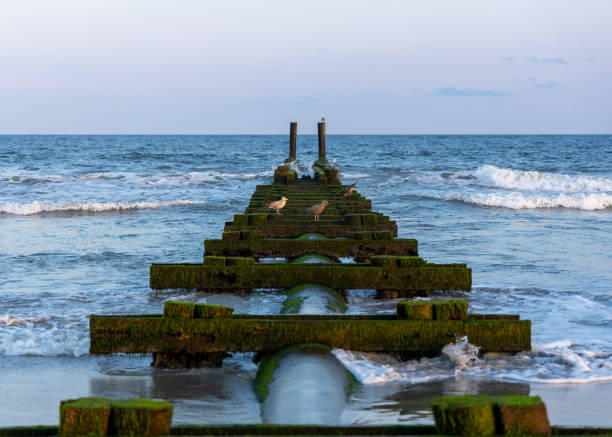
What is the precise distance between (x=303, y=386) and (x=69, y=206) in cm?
1990

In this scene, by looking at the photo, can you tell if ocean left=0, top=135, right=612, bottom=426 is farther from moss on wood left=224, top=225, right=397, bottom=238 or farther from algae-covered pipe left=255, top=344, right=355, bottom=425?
moss on wood left=224, top=225, right=397, bottom=238

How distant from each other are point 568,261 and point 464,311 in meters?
7.55

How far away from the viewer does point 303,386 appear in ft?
12.5

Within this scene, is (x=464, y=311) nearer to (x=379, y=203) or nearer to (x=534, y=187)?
(x=379, y=203)

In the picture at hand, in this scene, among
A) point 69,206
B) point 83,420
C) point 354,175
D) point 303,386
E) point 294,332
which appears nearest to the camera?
point 83,420

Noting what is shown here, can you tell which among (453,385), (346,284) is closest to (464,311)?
(453,385)

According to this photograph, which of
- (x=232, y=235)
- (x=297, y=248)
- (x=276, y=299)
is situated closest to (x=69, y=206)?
(x=232, y=235)

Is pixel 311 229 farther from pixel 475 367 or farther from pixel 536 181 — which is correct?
pixel 536 181

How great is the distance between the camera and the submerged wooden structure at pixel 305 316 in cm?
465

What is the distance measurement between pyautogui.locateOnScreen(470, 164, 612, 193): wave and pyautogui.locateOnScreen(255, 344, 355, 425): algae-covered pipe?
2824 cm

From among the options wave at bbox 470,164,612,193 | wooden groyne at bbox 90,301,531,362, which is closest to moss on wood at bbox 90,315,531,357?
wooden groyne at bbox 90,301,531,362

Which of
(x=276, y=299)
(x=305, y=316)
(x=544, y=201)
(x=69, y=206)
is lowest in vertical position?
(x=69, y=206)

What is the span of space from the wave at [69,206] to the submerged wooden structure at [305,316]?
36.3ft

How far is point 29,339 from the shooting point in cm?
599
